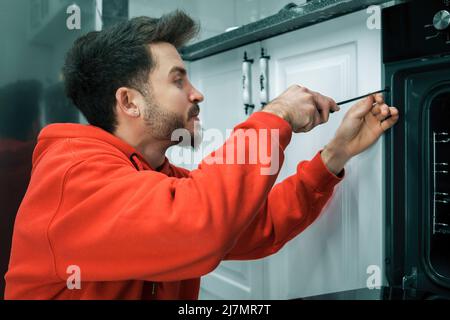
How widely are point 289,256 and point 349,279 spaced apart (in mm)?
241

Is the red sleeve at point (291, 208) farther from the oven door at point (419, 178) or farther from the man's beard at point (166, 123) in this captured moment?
the man's beard at point (166, 123)

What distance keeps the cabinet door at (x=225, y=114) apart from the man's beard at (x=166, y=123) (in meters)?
0.45

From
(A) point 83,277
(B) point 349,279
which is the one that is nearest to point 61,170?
(A) point 83,277

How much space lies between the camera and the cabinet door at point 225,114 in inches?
60.0

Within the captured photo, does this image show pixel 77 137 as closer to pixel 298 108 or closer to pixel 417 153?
pixel 298 108

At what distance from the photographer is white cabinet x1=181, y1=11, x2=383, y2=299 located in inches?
43.3

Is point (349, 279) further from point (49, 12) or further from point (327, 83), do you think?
point (49, 12)

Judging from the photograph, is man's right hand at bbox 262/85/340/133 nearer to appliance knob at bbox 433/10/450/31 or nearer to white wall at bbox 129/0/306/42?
appliance knob at bbox 433/10/450/31

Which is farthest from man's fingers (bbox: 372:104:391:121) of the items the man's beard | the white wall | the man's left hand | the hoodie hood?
the white wall

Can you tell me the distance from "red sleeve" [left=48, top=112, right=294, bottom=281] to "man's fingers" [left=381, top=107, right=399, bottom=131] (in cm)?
36

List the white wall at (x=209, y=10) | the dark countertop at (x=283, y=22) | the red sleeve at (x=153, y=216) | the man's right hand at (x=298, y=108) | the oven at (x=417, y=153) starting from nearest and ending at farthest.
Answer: the red sleeve at (x=153, y=216) → the man's right hand at (x=298, y=108) → the oven at (x=417, y=153) → the dark countertop at (x=283, y=22) → the white wall at (x=209, y=10)

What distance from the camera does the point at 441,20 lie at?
92cm

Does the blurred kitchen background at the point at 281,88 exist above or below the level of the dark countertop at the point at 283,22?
below

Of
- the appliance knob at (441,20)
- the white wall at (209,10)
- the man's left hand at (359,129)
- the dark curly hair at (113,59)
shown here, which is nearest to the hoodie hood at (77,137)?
the dark curly hair at (113,59)
